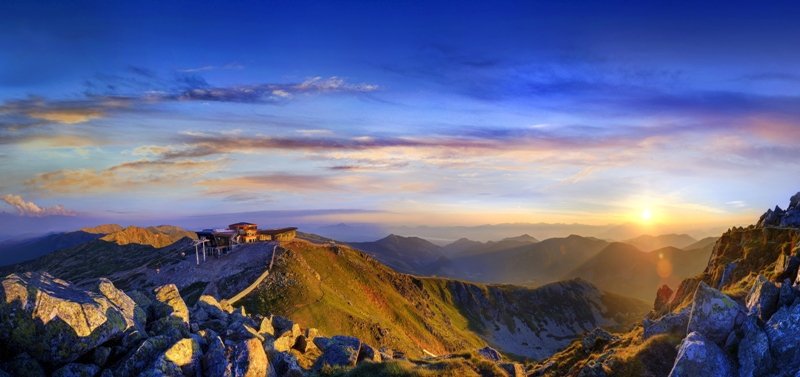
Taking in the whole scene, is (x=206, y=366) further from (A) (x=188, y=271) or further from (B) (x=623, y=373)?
(A) (x=188, y=271)

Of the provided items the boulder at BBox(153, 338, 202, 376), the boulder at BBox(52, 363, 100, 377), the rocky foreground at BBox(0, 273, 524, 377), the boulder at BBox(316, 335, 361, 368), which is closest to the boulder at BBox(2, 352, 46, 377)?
the rocky foreground at BBox(0, 273, 524, 377)

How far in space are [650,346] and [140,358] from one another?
109 feet

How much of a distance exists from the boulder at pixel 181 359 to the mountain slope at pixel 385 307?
174 feet

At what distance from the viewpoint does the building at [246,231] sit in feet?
424

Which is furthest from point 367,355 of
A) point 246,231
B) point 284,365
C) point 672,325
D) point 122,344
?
point 246,231

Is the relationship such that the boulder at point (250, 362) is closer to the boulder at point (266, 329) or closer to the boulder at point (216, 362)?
the boulder at point (216, 362)

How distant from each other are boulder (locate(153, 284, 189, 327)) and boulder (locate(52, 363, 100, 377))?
708 cm

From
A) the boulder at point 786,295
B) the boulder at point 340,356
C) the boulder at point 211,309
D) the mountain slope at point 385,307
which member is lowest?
the mountain slope at point 385,307

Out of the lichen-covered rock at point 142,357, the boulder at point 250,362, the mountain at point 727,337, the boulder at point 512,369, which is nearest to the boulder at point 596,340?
the mountain at point 727,337

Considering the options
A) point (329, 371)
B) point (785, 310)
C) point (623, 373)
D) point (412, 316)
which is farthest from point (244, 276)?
point (785, 310)

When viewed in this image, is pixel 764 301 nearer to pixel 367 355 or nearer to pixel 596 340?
pixel 367 355

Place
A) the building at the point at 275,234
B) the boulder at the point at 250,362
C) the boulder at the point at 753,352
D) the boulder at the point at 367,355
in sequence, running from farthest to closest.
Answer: the building at the point at 275,234, the boulder at the point at 367,355, the boulder at the point at 250,362, the boulder at the point at 753,352

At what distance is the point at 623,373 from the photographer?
29250 millimetres

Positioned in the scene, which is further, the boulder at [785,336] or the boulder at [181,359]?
the boulder at [181,359]
